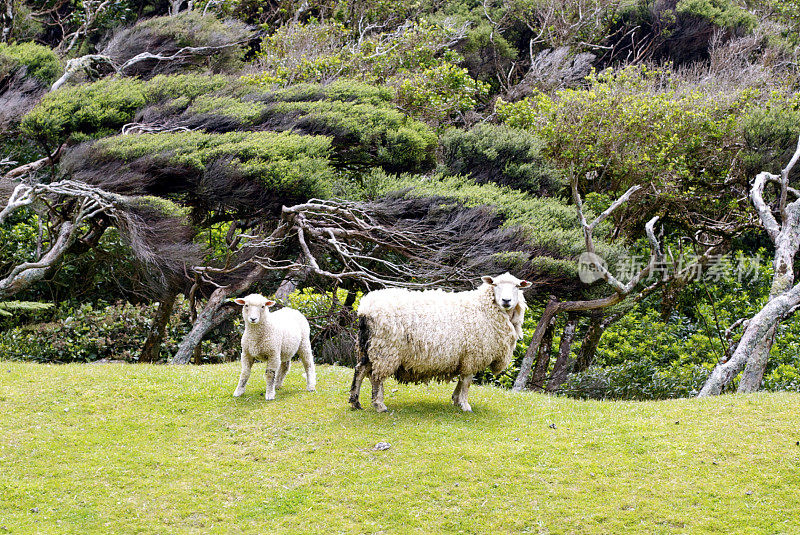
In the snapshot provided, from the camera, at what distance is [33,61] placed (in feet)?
74.8

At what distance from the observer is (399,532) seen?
7387 mm

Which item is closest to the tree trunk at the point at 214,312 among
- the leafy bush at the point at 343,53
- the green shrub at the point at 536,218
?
the green shrub at the point at 536,218

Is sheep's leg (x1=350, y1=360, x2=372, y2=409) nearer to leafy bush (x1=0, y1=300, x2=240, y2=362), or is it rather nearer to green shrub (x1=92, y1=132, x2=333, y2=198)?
green shrub (x1=92, y1=132, x2=333, y2=198)

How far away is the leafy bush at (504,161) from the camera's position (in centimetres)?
1975

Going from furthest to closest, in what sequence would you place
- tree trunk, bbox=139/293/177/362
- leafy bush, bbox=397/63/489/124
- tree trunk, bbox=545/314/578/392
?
leafy bush, bbox=397/63/489/124 < tree trunk, bbox=139/293/177/362 < tree trunk, bbox=545/314/578/392

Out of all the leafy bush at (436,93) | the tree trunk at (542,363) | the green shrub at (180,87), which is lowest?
the tree trunk at (542,363)

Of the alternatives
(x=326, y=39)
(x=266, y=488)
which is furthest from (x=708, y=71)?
(x=266, y=488)

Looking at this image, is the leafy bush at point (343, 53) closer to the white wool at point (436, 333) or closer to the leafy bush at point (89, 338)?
the leafy bush at point (89, 338)

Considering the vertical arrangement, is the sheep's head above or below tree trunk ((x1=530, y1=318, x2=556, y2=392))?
above

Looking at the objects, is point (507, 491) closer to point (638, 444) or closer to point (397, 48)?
point (638, 444)

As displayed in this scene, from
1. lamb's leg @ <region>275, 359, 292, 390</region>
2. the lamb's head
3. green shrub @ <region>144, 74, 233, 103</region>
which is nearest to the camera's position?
the lamb's head

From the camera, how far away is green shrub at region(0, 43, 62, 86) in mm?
22078

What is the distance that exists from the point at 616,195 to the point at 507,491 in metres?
14.3

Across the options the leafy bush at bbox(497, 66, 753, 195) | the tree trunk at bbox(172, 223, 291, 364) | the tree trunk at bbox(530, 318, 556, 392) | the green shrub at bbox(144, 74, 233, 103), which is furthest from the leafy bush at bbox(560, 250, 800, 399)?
the green shrub at bbox(144, 74, 233, 103)
